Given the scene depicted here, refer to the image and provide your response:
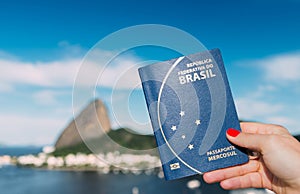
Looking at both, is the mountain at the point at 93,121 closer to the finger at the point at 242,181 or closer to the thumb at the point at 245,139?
the thumb at the point at 245,139

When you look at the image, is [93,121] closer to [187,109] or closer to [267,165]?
[187,109]

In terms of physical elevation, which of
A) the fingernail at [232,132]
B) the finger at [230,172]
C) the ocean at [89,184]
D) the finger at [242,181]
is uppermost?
the fingernail at [232,132]

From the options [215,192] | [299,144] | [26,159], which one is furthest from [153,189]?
[299,144]

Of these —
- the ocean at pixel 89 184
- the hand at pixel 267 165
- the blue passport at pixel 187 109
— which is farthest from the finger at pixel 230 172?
the ocean at pixel 89 184

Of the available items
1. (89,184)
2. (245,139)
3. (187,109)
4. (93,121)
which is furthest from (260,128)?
(89,184)

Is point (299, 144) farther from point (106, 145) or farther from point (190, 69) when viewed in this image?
point (106, 145)

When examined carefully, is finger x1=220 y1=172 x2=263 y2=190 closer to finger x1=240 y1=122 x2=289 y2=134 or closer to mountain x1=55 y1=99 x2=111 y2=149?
finger x1=240 y1=122 x2=289 y2=134
